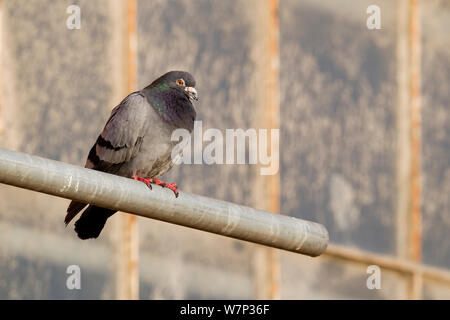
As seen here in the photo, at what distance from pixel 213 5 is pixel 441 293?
12.1 ft

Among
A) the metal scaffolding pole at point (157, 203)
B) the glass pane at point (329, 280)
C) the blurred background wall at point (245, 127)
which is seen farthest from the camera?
the glass pane at point (329, 280)

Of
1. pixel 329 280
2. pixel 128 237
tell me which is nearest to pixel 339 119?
pixel 329 280

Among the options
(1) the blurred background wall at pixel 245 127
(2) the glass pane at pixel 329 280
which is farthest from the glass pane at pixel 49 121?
(2) the glass pane at pixel 329 280

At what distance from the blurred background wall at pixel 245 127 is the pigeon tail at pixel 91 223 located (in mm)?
1712

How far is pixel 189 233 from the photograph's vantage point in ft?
34.3

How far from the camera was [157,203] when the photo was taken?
447 cm

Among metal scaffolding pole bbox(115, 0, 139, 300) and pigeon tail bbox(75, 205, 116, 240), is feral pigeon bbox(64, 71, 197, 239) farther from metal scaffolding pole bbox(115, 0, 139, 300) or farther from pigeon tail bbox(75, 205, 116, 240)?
metal scaffolding pole bbox(115, 0, 139, 300)

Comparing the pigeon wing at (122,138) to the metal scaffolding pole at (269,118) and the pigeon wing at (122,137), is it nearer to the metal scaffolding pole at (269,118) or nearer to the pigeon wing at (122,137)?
the pigeon wing at (122,137)

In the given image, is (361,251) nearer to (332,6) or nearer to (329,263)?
(329,263)

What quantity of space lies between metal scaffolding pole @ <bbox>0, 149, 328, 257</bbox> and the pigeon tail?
2708 mm

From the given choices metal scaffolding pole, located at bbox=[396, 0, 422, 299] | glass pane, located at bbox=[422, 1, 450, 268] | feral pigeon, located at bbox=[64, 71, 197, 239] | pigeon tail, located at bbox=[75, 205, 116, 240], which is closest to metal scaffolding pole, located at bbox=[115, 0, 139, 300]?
feral pigeon, located at bbox=[64, 71, 197, 239]

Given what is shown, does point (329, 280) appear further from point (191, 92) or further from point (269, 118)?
point (191, 92)

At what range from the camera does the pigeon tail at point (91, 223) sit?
292 inches
